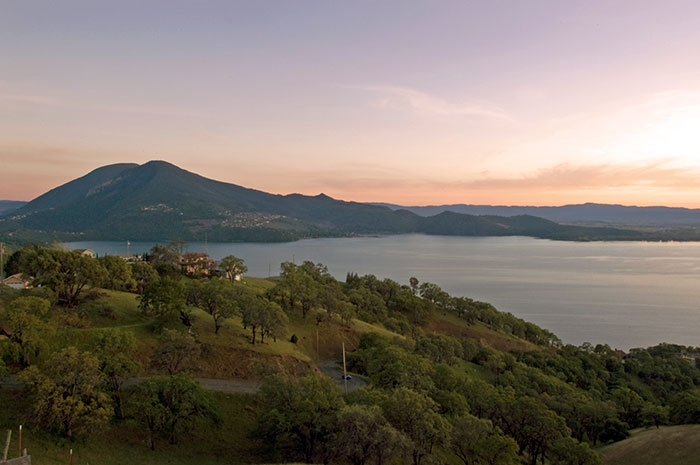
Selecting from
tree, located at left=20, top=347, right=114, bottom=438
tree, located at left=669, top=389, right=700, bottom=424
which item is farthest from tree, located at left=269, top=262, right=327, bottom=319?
tree, located at left=669, top=389, right=700, bottom=424

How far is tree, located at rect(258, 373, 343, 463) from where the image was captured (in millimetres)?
25609

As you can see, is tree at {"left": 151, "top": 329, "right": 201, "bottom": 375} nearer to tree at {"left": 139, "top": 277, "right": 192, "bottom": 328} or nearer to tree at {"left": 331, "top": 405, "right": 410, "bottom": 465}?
tree at {"left": 139, "top": 277, "right": 192, "bottom": 328}

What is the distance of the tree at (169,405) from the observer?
25.9 m

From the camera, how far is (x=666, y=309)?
387 feet

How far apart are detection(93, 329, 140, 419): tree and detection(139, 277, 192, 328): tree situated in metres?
8.71

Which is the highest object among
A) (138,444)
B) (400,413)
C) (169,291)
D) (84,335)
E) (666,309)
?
(169,291)

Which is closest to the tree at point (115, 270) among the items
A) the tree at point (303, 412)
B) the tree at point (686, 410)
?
the tree at point (303, 412)

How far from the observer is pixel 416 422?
2547cm

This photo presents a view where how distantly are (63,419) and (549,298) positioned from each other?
443 feet

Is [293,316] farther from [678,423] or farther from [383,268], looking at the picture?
[383,268]

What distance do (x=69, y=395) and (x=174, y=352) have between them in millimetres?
7543

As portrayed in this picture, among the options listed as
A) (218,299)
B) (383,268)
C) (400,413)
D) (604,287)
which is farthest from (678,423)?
(383,268)

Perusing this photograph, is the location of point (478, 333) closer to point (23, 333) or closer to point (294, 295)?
point (294, 295)

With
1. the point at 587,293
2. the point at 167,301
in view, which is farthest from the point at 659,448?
the point at 587,293
